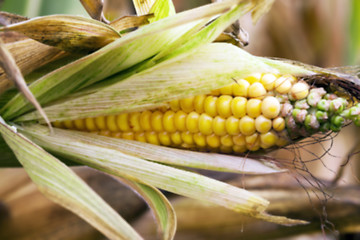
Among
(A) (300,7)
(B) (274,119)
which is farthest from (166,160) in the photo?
(A) (300,7)

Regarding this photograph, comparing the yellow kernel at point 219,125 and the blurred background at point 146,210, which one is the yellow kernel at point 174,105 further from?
the blurred background at point 146,210

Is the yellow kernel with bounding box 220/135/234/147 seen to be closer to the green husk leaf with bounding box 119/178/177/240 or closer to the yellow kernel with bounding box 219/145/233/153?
the yellow kernel with bounding box 219/145/233/153

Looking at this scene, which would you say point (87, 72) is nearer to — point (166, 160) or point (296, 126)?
point (166, 160)

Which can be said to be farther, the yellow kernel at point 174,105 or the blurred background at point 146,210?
the blurred background at point 146,210

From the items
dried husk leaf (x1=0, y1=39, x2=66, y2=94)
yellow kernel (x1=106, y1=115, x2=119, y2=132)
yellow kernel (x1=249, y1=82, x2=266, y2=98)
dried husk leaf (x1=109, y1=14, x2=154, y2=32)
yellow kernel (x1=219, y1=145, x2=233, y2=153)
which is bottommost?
yellow kernel (x1=219, y1=145, x2=233, y2=153)

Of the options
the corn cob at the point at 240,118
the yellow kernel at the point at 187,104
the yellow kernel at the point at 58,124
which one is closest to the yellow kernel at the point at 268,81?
the corn cob at the point at 240,118

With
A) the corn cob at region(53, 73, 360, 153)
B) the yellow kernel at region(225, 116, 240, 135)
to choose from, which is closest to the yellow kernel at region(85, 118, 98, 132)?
the corn cob at region(53, 73, 360, 153)
